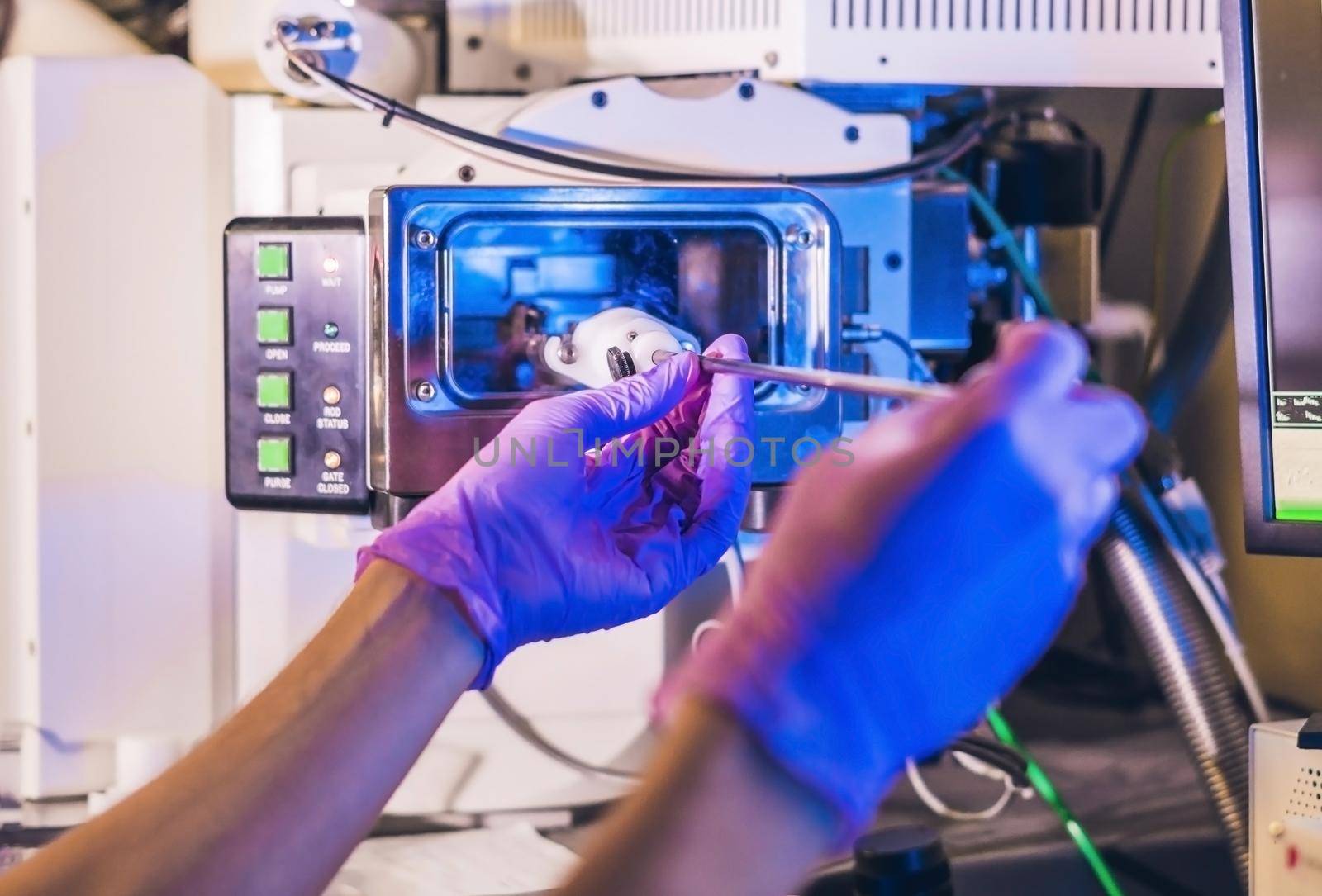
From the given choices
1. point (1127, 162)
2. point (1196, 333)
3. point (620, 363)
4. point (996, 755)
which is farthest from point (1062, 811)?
point (1127, 162)

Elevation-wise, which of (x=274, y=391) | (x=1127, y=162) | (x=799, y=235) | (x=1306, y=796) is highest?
(x=1127, y=162)

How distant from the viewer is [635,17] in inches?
38.7

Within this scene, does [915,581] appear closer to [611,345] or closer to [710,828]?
[710,828]

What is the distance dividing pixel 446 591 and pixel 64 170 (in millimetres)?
565

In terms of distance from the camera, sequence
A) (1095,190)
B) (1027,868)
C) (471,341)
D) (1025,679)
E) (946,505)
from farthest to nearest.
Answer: (1025,679) < (1095,190) < (1027,868) < (471,341) < (946,505)

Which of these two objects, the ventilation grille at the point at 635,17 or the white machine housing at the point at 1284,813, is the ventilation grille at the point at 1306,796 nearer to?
the white machine housing at the point at 1284,813

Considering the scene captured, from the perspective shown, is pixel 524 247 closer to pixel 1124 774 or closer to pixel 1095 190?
pixel 1095 190

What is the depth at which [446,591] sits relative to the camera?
670 mm

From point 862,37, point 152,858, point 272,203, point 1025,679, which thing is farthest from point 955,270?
point 152,858

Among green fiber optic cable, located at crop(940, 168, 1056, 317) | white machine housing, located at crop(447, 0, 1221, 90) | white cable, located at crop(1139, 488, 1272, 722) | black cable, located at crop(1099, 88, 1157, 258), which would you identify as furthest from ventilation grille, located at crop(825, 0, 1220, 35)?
white cable, located at crop(1139, 488, 1272, 722)

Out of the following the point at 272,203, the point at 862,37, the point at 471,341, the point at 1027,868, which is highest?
the point at 862,37

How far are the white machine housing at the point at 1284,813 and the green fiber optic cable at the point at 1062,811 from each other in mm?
149

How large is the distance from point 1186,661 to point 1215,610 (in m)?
Answer: 0.06

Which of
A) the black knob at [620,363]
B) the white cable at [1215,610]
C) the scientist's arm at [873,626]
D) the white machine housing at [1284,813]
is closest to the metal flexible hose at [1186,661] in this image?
the white cable at [1215,610]
